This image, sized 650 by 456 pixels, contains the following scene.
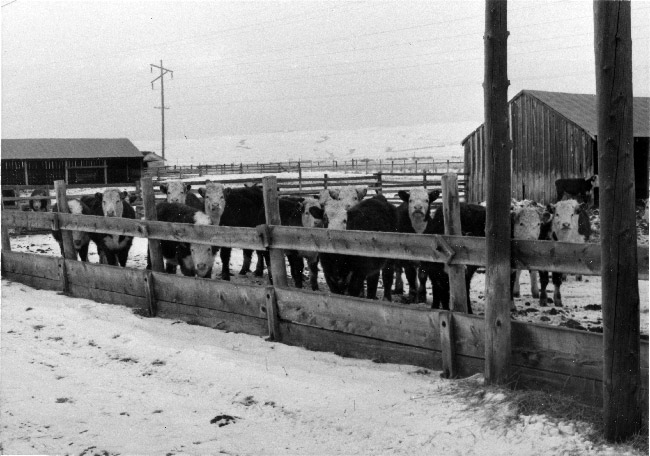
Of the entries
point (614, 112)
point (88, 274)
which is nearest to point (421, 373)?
point (614, 112)

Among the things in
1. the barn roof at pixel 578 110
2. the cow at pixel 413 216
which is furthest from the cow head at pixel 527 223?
the barn roof at pixel 578 110

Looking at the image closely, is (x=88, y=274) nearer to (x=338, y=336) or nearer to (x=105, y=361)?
(x=105, y=361)

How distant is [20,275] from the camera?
1260 centimetres

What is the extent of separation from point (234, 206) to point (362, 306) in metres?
6.92

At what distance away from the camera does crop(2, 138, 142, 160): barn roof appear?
4927 centimetres

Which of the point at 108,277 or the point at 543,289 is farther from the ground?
the point at 108,277

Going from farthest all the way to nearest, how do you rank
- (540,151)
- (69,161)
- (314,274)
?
(69,161) < (540,151) < (314,274)

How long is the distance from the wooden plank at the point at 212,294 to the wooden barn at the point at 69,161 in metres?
42.6

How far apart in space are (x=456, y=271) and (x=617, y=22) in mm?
2726

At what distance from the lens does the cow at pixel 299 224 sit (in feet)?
37.5

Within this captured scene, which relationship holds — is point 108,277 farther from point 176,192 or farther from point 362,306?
point 362,306

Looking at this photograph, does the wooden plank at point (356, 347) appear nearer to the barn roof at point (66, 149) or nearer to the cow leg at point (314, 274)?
the cow leg at point (314, 274)

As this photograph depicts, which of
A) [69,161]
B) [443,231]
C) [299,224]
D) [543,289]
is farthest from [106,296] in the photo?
[69,161]

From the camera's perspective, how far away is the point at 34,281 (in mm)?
12258
